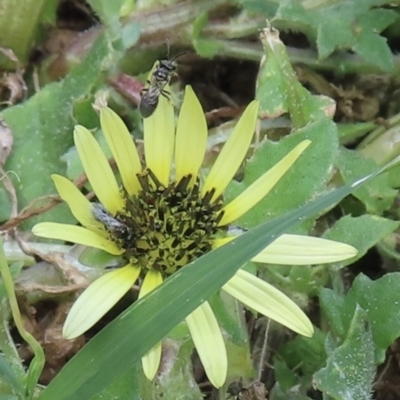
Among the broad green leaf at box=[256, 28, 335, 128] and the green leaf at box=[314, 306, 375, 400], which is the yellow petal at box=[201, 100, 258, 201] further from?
the green leaf at box=[314, 306, 375, 400]

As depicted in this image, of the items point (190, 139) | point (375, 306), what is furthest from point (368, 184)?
point (190, 139)

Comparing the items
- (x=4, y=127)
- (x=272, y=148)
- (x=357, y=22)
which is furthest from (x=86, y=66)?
(x=357, y=22)

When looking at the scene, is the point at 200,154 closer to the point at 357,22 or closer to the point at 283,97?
the point at 283,97

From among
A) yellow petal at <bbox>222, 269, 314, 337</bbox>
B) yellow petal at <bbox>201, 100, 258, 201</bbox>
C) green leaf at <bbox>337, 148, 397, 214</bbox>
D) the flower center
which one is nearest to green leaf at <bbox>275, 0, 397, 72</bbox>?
green leaf at <bbox>337, 148, 397, 214</bbox>

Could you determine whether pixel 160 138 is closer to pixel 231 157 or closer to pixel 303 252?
pixel 231 157

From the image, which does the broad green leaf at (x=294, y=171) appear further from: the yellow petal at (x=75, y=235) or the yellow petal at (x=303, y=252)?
the yellow petal at (x=75, y=235)

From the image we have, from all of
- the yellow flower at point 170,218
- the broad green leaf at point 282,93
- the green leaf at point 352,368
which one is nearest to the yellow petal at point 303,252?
the yellow flower at point 170,218
